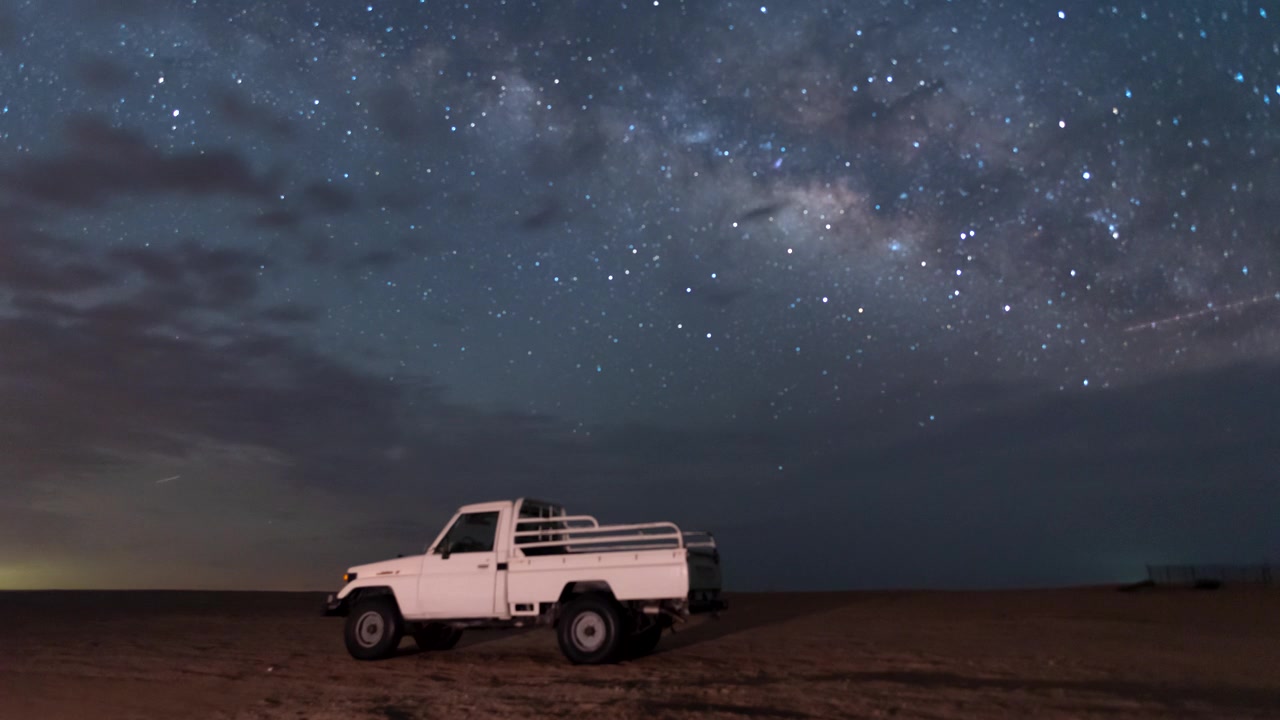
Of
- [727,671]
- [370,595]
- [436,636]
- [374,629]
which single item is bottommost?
[727,671]

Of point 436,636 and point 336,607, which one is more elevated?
point 336,607

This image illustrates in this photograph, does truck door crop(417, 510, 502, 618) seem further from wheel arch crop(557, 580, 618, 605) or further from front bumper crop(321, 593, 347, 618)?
front bumper crop(321, 593, 347, 618)

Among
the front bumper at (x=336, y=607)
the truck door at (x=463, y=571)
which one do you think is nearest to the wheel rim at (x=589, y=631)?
A: the truck door at (x=463, y=571)

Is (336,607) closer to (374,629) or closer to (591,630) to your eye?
(374,629)

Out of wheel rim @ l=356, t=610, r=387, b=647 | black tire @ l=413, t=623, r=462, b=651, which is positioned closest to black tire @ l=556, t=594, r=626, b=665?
black tire @ l=413, t=623, r=462, b=651

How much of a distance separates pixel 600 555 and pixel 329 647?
25.1 feet

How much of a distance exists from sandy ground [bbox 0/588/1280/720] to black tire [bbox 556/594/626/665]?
391 mm

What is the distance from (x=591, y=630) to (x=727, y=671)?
2170 millimetres

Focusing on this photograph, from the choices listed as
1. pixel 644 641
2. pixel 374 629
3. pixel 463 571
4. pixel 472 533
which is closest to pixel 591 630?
pixel 644 641

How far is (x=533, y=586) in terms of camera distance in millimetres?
15008

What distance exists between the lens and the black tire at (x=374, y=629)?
1598 centimetres

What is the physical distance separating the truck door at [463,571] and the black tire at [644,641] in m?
2.29

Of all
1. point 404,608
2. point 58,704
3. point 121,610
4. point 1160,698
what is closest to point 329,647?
point 404,608

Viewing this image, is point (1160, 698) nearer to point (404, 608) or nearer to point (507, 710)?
point (507, 710)
